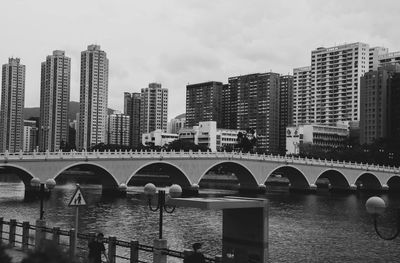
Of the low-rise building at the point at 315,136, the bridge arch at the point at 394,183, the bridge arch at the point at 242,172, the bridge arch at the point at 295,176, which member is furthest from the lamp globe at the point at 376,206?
the low-rise building at the point at 315,136

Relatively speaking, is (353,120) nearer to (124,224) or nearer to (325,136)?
(325,136)

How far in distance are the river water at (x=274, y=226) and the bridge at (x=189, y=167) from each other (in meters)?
4.59

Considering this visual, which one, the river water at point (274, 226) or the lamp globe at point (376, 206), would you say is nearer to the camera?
the lamp globe at point (376, 206)

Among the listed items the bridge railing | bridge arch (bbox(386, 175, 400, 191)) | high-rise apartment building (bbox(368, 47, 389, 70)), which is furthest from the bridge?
high-rise apartment building (bbox(368, 47, 389, 70))

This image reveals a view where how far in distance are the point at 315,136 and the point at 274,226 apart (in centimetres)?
12592

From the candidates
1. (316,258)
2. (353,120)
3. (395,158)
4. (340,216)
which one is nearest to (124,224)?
(316,258)

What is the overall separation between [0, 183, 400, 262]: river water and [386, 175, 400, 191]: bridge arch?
4511cm

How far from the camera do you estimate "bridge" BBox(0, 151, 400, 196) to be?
2650 inches

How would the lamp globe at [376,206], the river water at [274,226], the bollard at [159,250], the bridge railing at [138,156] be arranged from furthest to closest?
the bridge railing at [138,156]
the river water at [274,226]
the bollard at [159,250]
the lamp globe at [376,206]

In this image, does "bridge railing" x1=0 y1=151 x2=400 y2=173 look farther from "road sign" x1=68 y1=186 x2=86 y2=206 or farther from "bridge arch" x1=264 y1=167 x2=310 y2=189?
"road sign" x1=68 y1=186 x2=86 y2=206

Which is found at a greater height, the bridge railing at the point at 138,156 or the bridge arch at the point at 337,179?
the bridge railing at the point at 138,156

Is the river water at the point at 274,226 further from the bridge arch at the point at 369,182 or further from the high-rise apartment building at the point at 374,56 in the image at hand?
the high-rise apartment building at the point at 374,56

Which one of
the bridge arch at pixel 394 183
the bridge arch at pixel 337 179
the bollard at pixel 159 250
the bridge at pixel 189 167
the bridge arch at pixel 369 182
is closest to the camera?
the bollard at pixel 159 250

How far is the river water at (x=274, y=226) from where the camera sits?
35281mm
